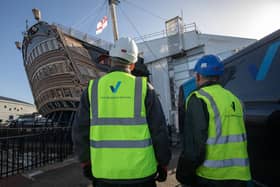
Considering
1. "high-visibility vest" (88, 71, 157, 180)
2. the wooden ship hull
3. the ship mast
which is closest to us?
"high-visibility vest" (88, 71, 157, 180)

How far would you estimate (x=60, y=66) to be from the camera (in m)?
15.9

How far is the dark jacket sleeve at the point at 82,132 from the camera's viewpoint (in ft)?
4.86

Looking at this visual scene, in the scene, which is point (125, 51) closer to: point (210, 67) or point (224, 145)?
point (210, 67)

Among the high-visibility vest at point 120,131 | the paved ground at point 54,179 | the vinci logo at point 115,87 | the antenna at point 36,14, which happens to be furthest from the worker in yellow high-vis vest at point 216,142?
the antenna at point 36,14

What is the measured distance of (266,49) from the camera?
197cm

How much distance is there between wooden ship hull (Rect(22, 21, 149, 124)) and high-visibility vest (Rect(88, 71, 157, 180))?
14.6 meters

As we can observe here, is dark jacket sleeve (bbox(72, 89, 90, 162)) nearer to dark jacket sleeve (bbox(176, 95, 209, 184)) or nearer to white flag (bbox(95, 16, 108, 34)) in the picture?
dark jacket sleeve (bbox(176, 95, 209, 184))

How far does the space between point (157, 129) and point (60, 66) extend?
53.1ft

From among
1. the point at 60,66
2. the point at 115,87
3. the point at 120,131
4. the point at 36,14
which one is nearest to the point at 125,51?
the point at 115,87

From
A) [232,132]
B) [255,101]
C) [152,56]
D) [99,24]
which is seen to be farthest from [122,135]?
[152,56]

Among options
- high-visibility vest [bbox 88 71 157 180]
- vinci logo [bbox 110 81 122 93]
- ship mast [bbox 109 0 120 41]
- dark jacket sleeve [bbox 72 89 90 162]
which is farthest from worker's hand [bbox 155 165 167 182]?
ship mast [bbox 109 0 120 41]

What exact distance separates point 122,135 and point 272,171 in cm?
124

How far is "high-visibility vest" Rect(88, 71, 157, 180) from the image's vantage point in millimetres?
1319

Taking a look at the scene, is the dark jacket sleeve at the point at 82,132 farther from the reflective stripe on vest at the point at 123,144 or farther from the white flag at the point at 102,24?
the white flag at the point at 102,24
